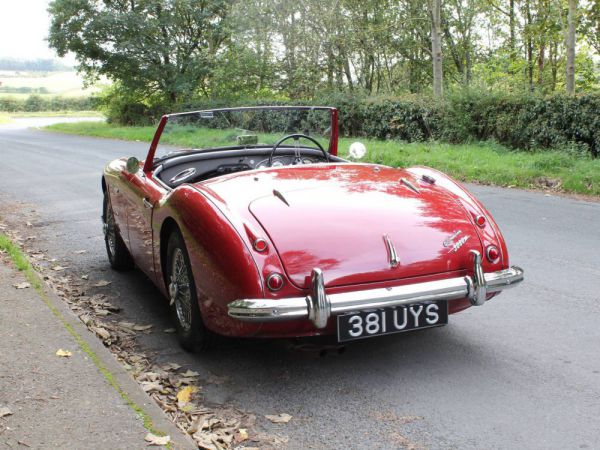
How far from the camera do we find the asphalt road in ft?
9.16

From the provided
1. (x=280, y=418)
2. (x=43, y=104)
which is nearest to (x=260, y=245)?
(x=280, y=418)

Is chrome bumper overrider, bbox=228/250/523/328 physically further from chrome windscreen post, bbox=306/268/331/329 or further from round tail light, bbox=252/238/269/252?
round tail light, bbox=252/238/269/252

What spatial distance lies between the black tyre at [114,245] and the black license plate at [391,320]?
2961 millimetres

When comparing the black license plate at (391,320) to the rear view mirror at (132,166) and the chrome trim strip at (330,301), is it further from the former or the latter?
the rear view mirror at (132,166)

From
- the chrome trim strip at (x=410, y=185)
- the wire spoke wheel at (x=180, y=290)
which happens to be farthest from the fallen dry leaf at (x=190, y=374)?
the chrome trim strip at (x=410, y=185)

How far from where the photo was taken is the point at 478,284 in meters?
3.33

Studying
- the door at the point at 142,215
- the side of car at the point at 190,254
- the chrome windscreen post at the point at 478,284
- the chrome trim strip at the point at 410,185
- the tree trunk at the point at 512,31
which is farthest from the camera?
the tree trunk at the point at 512,31

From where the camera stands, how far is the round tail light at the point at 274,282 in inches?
122

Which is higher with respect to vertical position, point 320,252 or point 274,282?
point 320,252

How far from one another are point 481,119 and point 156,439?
43.8 feet

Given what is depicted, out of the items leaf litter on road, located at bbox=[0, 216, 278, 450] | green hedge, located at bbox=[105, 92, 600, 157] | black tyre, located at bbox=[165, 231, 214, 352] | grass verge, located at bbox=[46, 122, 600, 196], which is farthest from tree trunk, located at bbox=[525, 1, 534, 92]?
black tyre, located at bbox=[165, 231, 214, 352]

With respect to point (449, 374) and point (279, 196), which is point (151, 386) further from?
point (449, 374)

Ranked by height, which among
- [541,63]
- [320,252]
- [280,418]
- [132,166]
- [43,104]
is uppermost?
[43,104]

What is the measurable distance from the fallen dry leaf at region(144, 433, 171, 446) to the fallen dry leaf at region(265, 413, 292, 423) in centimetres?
51
